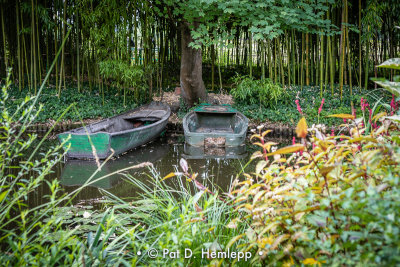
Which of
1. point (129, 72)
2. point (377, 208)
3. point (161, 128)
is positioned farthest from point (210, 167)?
point (377, 208)

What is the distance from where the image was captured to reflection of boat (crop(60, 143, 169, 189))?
3.96m

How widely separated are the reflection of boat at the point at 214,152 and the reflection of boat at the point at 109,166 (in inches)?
14.7

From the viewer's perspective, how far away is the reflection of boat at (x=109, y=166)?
3.96 metres

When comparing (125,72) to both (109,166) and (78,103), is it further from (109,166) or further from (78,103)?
(109,166)

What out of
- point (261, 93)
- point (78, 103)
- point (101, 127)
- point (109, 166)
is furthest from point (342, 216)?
point (78, 103)

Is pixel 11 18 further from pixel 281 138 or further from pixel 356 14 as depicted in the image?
pixel 356 14

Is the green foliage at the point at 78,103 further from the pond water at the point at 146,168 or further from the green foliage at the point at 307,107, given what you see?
the green foliage at the point at 307,107

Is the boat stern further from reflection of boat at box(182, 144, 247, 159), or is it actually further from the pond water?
reflection of boat at box(182, 144, 247, 159)

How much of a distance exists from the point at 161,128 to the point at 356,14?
5.41 metres

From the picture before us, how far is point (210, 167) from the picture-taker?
14.8 ft

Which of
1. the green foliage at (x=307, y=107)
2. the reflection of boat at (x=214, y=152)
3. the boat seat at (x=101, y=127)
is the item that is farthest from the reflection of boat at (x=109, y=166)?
the green foliage at (x=307, y=107)

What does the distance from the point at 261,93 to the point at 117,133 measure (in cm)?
329

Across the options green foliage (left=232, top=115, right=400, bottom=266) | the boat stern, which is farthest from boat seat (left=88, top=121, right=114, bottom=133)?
green foliage (left=232, top=115, right=400, bottom=266)

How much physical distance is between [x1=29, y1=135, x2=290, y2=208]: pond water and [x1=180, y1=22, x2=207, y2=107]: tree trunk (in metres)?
1.44
